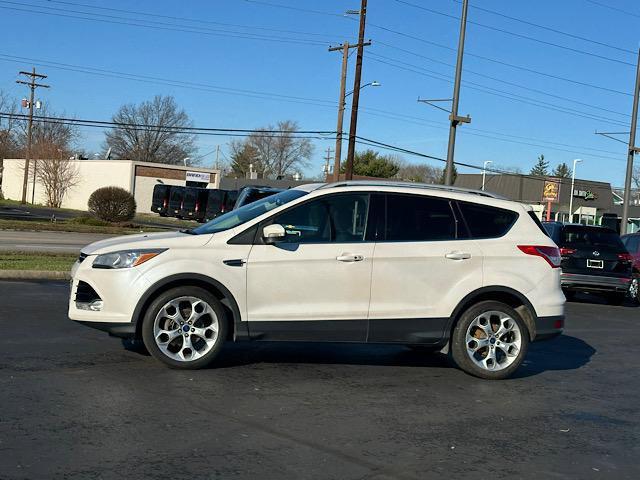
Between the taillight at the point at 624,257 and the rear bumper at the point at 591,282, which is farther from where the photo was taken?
the taillight at the point at 624,257

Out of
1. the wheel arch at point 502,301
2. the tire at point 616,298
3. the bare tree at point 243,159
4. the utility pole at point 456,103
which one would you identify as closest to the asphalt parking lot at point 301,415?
the wheel arch at point 502,301

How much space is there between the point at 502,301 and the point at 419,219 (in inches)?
50.0

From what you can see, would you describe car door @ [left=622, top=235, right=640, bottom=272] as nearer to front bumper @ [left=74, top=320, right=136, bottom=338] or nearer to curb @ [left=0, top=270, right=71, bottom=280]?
curb @ [left=0, top=270, right=71, bottom=280]

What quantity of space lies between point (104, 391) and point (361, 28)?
29.9 m

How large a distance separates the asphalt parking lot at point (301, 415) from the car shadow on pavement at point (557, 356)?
0.06 metres

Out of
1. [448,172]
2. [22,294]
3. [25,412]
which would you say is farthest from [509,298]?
[448,172]

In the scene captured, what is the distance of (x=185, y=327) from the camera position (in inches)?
279

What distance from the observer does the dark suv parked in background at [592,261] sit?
629 inches

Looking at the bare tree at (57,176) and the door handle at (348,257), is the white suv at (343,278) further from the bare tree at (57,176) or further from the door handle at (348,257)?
the bare tree at (57,176)

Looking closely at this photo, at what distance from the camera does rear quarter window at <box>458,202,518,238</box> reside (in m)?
7.71

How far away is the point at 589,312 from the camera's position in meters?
14.9

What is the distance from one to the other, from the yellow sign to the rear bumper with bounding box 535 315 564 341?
6301 centimetres

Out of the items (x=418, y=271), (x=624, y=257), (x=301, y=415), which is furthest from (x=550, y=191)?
(x=301, y=415)

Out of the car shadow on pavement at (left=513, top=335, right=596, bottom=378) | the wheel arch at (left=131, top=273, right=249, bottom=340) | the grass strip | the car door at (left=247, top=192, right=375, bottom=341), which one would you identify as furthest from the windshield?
the grass strip
